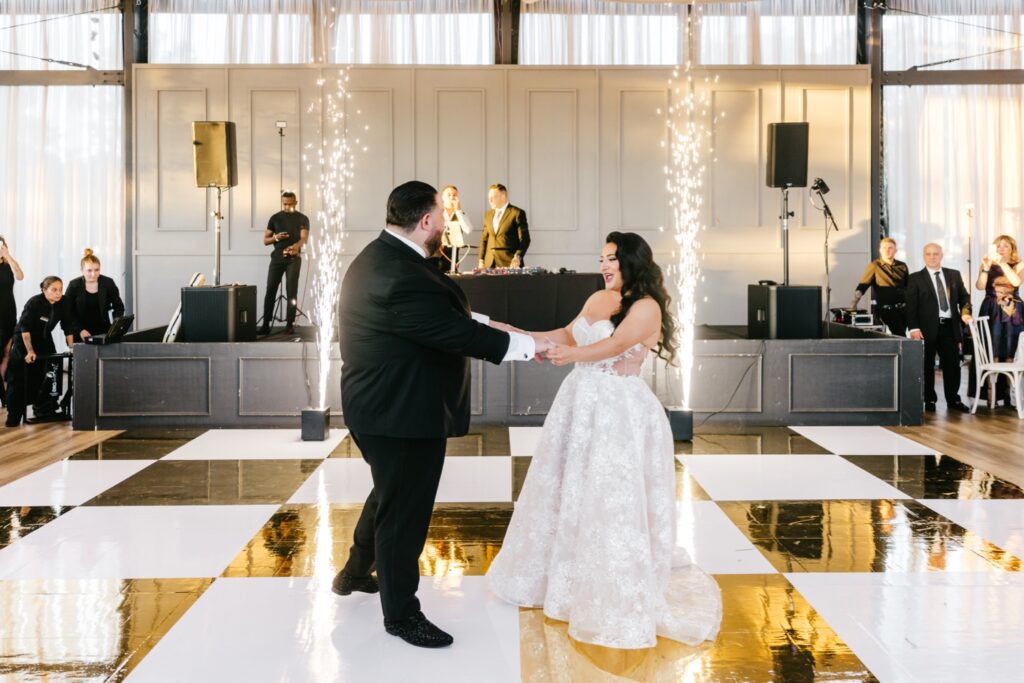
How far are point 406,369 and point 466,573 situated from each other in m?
1.22

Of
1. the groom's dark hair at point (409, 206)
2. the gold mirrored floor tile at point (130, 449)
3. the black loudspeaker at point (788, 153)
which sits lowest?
the gold mirrored floor tile at point (130, 449)

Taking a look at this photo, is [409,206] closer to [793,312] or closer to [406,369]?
[406,369]

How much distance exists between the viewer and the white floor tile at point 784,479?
5297mm

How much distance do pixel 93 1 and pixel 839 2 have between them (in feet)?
30.9

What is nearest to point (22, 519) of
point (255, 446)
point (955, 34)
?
point (255, 446)

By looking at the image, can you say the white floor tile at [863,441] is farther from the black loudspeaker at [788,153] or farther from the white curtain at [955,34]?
the white curtain at [955,34]

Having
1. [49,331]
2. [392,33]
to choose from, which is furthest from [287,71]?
[49,331]

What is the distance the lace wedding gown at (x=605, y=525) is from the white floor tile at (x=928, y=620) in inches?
19.0

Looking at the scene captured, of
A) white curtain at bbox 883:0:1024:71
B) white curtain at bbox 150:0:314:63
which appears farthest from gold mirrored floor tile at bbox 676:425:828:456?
white curtain at bbox 150:0:314:63

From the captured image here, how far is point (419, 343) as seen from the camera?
10.0 feet

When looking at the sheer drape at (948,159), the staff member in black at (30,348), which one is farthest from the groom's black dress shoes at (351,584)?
the sheer drape at (948,159)

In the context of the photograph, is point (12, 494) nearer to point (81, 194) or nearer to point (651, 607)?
point (651, 607)

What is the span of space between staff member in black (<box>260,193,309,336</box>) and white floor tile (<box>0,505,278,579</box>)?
19.0 ft

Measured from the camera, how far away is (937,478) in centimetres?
570
